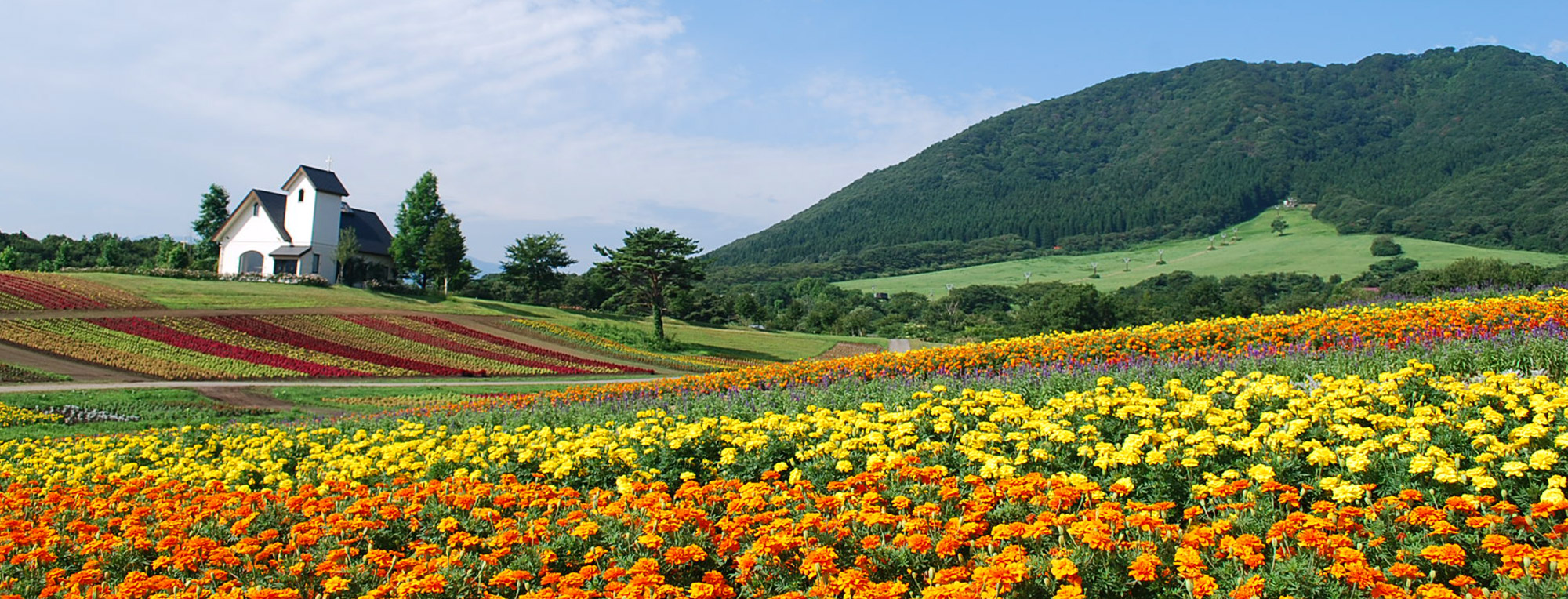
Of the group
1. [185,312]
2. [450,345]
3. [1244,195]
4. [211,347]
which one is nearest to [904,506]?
[211,347]

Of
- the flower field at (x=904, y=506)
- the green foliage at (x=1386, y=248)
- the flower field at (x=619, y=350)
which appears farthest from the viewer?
the green foliage at (x=1386, y=248)

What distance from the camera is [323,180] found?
2251 inches

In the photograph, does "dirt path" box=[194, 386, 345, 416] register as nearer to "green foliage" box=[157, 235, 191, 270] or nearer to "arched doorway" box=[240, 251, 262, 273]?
"arched doorway" box=[240, 251, 262, 273]

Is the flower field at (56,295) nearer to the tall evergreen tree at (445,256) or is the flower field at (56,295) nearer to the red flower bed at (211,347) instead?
the red flower bed at (211,347)

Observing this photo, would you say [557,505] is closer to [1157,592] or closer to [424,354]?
[1157,592]

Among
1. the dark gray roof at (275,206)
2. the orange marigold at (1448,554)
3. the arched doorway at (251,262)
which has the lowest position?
the orange marigold at (1448,554)

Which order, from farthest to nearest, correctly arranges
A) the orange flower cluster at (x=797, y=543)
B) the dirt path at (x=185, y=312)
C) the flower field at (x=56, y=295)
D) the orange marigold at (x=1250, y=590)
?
the flower field at (x=56, y=295), the dirt path at (x=185, y=312), the orange flower cluster at (x=797, y=543), the orange marigold at (x=1250, y=590)

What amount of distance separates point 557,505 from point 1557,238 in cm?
12840

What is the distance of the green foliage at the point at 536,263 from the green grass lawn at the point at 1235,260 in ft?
190

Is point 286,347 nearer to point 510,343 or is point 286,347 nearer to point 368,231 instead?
point 510,343

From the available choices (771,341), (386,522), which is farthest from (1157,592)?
(771,341)

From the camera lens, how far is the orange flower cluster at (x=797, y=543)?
389 cm

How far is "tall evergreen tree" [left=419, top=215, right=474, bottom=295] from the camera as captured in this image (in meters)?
55.1

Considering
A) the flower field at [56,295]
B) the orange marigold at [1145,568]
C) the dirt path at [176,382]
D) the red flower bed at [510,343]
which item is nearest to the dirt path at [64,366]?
the dirt path at [176,382]
